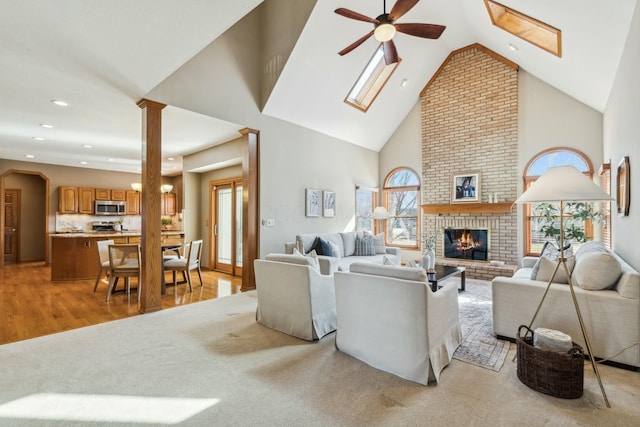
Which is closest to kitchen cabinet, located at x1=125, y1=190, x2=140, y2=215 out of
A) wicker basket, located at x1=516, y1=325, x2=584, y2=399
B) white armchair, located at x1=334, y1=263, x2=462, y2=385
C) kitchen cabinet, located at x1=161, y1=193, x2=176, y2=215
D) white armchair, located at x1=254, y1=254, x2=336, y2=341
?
kitchen cabinet, located at x1=161, y1=193, x2=176, y2=215

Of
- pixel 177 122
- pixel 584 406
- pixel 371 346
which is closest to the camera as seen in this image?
pixel 584 406

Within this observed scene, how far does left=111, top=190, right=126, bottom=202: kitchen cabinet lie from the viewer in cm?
921

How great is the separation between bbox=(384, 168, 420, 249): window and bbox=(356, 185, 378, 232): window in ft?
1.13

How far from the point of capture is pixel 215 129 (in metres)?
5.23

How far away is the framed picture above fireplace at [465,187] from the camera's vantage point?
258 inches

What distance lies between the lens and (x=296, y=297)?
10.2ft

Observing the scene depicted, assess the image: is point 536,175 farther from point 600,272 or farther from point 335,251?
point 335,251

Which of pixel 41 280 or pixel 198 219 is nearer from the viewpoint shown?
pixel 41 280

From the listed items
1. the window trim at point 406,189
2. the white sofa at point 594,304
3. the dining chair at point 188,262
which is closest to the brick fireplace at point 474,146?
the window trim at point 406,189

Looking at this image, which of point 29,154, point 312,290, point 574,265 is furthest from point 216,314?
point 29,154

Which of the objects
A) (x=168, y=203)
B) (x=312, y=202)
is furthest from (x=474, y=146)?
(x=168, y=203)

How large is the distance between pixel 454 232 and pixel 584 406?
5012mm

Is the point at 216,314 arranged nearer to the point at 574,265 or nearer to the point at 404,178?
the point at 574,265

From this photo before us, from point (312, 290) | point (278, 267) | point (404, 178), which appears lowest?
point (312, 290)
